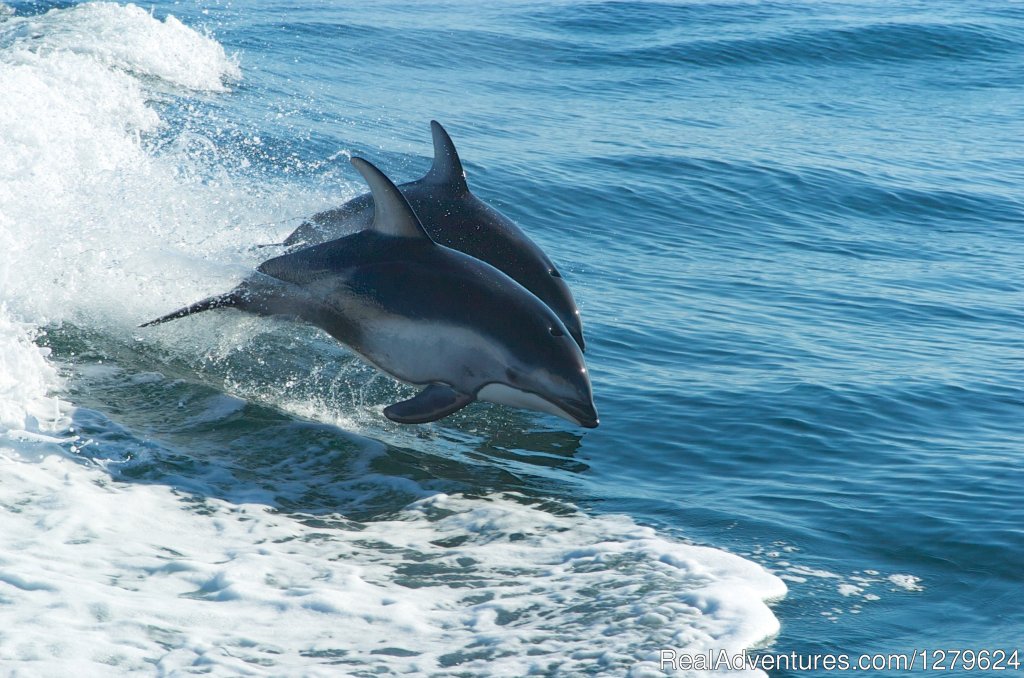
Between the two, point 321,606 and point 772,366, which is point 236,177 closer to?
point 772,366

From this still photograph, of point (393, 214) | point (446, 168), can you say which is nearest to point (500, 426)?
point (393, 214)

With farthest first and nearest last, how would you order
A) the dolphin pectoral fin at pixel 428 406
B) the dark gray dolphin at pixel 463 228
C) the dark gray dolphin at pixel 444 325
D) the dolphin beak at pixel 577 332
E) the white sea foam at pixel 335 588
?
the dolphin beak at pixel 577 332 → the dark gray dolphin at pixel 463 228 → the dark gray dolphin at pixel 444 325 → the dolphin pectoral fin at pixel 428 406 → the white sea foam at pixel 335 588

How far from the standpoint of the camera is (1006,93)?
106ft

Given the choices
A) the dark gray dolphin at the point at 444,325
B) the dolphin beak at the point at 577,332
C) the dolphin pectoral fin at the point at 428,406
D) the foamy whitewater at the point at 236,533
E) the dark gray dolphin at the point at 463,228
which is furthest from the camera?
the dolphin beak at the point at 577,332

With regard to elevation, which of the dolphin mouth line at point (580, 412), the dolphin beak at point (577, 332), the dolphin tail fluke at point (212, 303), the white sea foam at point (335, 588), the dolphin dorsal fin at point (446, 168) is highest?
the dolphin dorsal fin at point (446, 168)

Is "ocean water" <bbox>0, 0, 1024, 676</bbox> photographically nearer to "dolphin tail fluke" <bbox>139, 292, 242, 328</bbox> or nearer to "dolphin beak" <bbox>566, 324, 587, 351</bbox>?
"dolphin tail fluke" <bbox>139, 292, 242, 328</bbox>

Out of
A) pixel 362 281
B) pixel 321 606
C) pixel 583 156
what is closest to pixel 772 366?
pixel 362 281

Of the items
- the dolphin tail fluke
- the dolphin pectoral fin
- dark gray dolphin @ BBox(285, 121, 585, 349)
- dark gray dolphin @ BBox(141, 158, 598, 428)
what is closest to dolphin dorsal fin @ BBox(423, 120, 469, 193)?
dark gray dolphin @ BBox(285, 121, 585, 349)

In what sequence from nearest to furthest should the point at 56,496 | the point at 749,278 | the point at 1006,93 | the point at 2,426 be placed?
the point at 56,496
the point at 2,426
the point at 749,278
the point at 1006,93

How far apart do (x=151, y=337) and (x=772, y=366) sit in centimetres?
531

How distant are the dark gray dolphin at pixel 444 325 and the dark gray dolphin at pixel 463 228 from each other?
1300 mm

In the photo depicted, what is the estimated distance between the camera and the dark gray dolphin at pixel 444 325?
728 cm

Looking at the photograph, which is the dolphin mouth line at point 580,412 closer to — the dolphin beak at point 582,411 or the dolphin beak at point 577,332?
the dolphin beak at point 582,411

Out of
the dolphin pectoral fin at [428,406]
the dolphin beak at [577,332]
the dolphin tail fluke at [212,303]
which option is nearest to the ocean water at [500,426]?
the dolphin tail fluke at [212,303]
